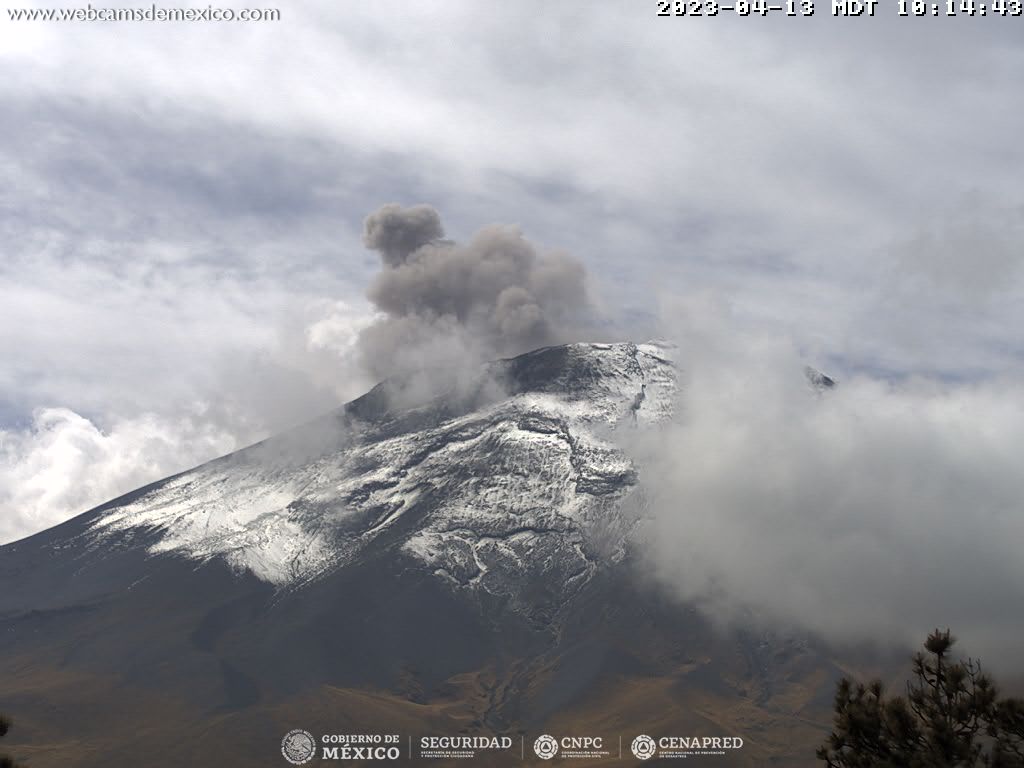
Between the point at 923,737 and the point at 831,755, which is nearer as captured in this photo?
the point at 923,737

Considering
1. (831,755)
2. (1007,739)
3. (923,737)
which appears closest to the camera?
(1007,739)

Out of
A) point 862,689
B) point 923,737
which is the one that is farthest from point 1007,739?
point 862,689

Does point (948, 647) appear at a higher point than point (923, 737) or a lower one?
higher

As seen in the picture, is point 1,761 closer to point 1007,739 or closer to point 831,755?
point 831,755

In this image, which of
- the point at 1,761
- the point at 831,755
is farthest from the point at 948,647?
the point at 1,761

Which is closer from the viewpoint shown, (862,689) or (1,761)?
(1,761)

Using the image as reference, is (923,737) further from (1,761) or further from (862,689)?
(1,761)

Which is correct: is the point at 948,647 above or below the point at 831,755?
above

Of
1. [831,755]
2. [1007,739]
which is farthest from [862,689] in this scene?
[1007,739]

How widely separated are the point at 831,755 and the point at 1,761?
81.7 ft

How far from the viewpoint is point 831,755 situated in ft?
114

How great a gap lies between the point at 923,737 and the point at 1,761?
26777 mm

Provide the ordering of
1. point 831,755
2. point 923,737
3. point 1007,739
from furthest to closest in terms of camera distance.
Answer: point 831,755 → point 923,737 → point 1007,739

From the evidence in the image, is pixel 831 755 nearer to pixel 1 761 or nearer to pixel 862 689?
pixel 862 689
